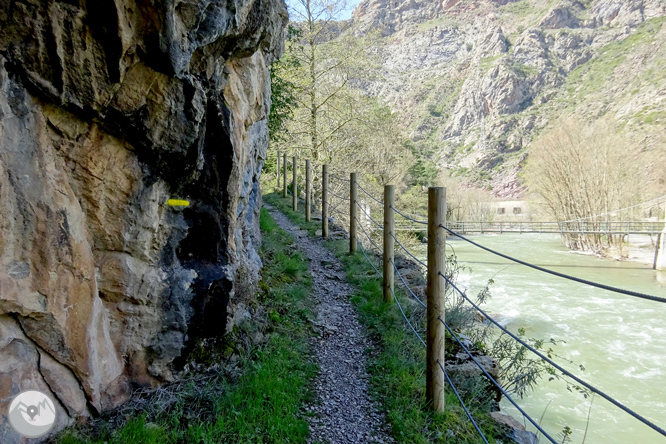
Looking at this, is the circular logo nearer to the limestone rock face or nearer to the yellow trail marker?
the limestone rock face

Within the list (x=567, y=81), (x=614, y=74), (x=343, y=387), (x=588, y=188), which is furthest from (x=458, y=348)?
(x=567, y=81)

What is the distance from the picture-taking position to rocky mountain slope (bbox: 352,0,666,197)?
2362 inches

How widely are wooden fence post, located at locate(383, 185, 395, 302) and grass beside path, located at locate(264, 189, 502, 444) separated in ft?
0.61

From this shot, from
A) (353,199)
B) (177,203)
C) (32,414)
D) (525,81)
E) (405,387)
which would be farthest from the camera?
(525,81)

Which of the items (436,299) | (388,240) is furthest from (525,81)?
(436,299)

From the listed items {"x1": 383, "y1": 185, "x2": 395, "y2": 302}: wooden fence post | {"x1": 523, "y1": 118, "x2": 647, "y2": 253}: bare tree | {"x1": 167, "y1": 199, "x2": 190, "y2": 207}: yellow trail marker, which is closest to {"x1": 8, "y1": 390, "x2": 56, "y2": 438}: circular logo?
{"x1": 167, "y1": 199, "x2": 190, "y2": 207}: yellow trail marker

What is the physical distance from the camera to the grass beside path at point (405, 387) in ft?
7.98

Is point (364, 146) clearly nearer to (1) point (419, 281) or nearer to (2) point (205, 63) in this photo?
(1) point (419, 281)

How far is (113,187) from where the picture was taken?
2.27 meters

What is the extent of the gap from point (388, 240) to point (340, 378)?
5.48ft

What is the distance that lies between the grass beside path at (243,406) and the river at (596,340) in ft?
9.16

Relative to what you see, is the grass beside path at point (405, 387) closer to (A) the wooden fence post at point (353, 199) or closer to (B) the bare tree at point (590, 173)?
(A) the wooden fence post at point (353, 199)

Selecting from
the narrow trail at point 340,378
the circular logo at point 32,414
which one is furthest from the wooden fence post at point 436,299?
the circular logo at point 32,414

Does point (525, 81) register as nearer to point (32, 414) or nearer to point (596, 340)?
point (596, 340)
